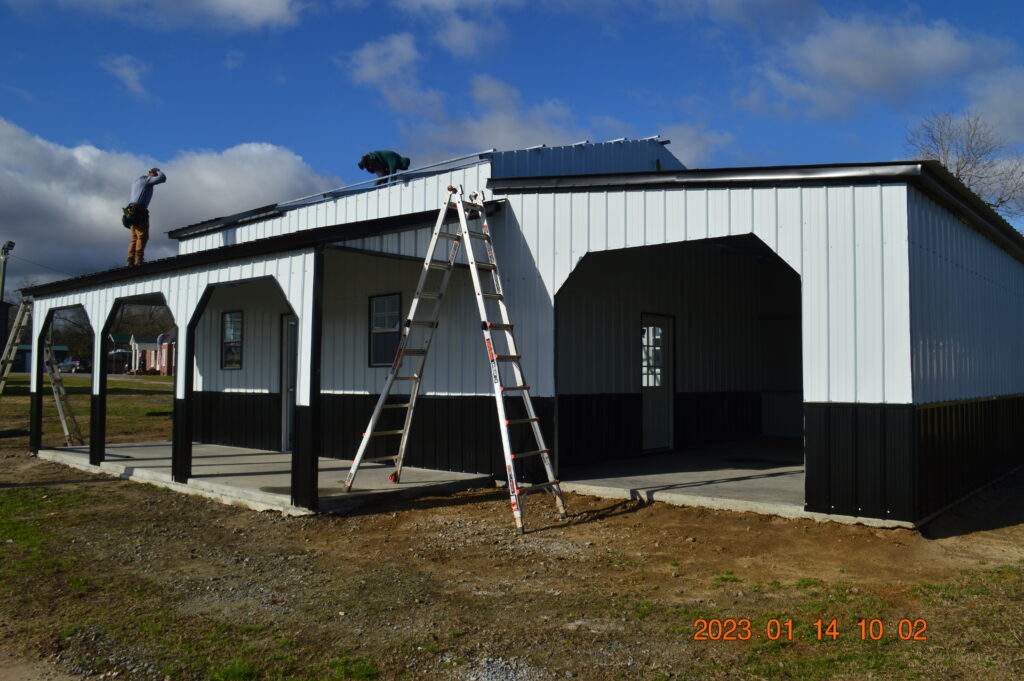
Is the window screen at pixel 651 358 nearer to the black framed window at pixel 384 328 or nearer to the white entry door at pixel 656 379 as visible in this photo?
the white entry door at pixel 656 379

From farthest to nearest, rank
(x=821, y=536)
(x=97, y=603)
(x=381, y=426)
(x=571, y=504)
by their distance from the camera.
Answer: (x=381, y=426) → (x=571, y=504) → (x=821, y=536) → (x=97, y=603)

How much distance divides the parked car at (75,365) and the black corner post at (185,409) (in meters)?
66.8

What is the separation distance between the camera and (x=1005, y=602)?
15.5 ft

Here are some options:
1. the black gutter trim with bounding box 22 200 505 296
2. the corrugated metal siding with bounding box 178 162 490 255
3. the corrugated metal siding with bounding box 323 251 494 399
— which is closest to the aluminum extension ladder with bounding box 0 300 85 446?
the black gutter trim with bounding box 22 200 505 296

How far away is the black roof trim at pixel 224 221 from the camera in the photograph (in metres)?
14.2

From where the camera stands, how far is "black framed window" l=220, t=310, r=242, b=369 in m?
13.1

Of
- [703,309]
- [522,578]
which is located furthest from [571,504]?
[703,309]

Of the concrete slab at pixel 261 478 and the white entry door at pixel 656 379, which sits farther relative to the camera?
the white entry door at pixel 656 379

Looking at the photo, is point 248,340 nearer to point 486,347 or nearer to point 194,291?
point 194,291

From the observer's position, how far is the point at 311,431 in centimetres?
737

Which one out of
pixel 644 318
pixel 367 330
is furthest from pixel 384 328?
pixel 644 318

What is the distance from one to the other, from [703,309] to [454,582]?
28.1 feet

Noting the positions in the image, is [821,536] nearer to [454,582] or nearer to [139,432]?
[454,582]

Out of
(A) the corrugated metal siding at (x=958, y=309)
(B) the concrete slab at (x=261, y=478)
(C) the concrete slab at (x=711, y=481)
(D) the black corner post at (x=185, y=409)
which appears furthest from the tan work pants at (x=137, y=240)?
(A) the corrugated metal siding at (x=958, y=309)
